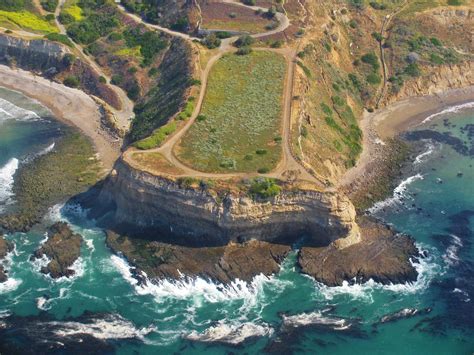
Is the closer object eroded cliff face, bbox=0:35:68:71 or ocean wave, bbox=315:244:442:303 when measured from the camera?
ocean wave, bbox=315:244:442:303

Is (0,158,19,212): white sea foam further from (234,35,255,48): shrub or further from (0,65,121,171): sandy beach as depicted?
(234,35,255,48): shrub

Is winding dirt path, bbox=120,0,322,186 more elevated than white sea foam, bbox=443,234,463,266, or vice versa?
winding dirt path, bbox=120,0,322,186

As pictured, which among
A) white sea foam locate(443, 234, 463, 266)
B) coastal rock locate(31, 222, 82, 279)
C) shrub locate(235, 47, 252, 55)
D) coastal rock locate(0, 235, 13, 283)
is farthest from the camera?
shrub locate(235, 47, 252, 55)

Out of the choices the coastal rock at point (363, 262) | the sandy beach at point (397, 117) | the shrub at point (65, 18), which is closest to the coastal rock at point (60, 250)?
the coastal rock at point (363, 262)

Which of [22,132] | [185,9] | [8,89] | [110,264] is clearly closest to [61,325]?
[110,264]

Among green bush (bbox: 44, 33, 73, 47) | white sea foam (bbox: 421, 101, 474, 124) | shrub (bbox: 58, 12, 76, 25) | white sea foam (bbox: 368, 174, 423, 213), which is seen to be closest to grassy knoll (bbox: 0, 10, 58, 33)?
shrub (bbox: 58, 12, 76, 25)

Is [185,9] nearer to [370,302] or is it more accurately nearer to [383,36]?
[383,36]

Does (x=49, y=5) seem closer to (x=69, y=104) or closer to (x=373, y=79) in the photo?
(x=69, y=104)

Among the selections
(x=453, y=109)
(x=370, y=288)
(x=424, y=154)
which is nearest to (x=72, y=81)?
(x=424, y=154)
